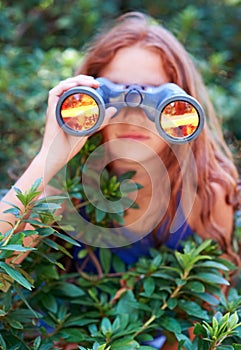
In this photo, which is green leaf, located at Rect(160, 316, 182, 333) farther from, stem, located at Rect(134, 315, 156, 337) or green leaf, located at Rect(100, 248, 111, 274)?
green leaf, located at Rect(100, 248, 111, 274)

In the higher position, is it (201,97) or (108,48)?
(108,48)

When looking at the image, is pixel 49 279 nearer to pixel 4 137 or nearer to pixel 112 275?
pixel 112 275

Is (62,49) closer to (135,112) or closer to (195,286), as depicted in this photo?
(135,112)

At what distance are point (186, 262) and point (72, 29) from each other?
78.5 inches

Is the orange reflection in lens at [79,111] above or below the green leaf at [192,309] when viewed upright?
above

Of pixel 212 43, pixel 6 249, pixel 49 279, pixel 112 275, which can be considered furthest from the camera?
pixel 212 43

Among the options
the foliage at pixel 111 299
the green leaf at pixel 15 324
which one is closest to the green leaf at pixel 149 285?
Result: the foliage at pixel 111 299

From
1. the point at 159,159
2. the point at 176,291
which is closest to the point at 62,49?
the point at 159,159

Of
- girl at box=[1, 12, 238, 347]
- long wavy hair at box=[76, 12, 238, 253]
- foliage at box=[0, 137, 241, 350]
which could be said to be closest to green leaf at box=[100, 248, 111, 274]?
foliage at box=[0, 137, 241, 350]

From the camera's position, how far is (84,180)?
1.58m

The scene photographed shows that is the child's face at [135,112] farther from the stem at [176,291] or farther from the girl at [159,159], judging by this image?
the stem at [176,291]

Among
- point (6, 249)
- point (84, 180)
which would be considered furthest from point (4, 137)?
point (6, 249)

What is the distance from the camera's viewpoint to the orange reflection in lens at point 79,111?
4.58ft

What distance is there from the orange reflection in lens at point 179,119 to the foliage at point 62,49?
0.72m
